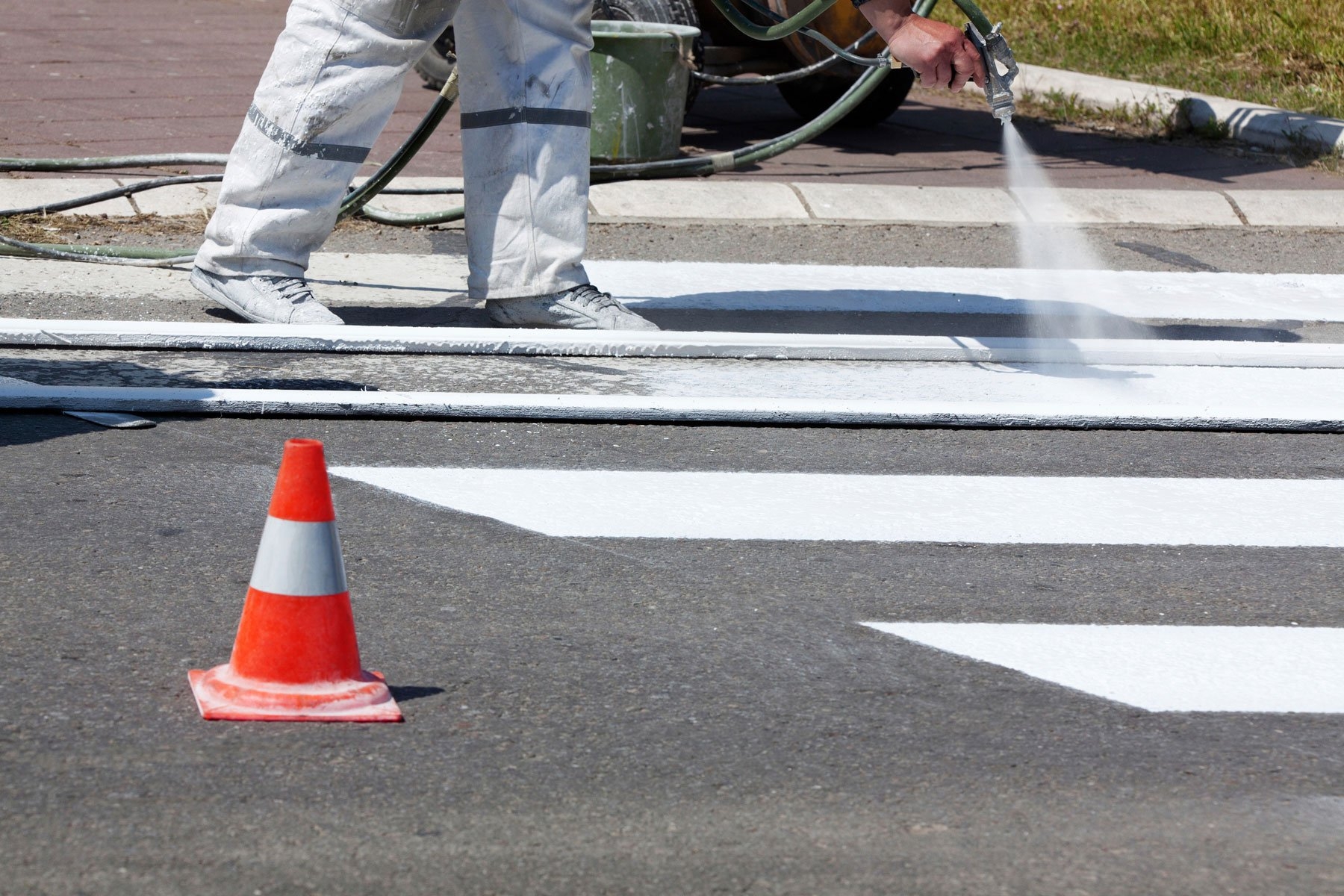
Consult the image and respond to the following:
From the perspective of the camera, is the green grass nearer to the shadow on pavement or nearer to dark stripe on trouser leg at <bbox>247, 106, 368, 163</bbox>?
dark stripe on trouser leg at <bbox>247, 106, 368, 163</bbox>

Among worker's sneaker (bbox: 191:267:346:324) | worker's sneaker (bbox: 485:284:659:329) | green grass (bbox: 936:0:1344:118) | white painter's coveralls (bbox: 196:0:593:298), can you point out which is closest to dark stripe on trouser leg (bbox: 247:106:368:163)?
white painter's coveralls (bbox: 196:0:593:298)

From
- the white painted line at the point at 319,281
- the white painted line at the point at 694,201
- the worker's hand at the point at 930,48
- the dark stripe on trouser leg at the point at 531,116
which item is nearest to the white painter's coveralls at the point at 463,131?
the dark stripe on trouser leg at the point at 531,116

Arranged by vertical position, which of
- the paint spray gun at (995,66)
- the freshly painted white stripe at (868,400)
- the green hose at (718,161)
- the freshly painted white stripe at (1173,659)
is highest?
the paint spray gun at (995,66)

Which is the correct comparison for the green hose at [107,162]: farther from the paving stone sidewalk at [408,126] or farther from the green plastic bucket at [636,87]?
the green plastic bucket at [636,87]

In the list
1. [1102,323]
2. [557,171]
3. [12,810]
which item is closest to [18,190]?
[557,171]

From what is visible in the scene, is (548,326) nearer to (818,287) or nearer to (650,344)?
(650,344)

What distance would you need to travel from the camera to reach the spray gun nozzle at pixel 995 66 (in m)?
4.19

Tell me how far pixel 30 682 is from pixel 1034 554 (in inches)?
67.5

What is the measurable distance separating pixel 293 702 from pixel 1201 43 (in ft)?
27.8

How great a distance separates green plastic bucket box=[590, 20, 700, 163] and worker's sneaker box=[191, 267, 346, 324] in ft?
7.31

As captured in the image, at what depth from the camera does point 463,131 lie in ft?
A: 15.5

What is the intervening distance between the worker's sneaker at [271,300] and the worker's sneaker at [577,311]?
1.58 feet

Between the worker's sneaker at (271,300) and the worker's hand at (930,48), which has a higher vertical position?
the worker's hand at (930,48)

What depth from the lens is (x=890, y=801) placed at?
2.27 metres
